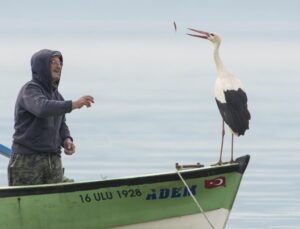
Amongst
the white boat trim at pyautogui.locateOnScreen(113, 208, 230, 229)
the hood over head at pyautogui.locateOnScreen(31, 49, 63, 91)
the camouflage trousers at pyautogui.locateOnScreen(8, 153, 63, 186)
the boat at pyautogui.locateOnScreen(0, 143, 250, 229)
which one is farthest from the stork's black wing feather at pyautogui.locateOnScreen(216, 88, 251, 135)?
the hood over head at pyautogui.locateOnScreen(31, 49, 63, 91)

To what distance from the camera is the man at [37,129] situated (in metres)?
17.8

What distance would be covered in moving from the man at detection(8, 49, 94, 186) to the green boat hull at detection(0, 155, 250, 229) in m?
0.22

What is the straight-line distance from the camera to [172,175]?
58.5ft

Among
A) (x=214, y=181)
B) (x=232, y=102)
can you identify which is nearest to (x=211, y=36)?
(x=232, y=102)

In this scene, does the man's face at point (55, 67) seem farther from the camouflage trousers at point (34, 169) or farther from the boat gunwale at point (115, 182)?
the boat gunwale at point (115, 182)

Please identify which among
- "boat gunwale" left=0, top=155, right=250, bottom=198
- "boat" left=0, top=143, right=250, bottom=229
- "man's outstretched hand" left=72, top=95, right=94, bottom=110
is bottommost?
"boat" left=0, top=143, right=250, bottom=229

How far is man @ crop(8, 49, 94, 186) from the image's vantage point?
58.4 feet

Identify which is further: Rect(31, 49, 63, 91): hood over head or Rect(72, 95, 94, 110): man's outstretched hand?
Rect(31, 49, 63, 91): hood over head

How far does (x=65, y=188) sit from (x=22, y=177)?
0.48 metres

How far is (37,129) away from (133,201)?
3.76ft

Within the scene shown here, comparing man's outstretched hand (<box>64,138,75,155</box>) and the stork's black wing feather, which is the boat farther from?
the stork's black wing feather

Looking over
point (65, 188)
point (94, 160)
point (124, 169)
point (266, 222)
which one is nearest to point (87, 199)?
point (65, 188)

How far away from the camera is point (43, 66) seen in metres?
17.9

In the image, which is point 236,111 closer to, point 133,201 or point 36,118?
point 133,201
